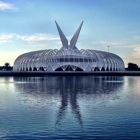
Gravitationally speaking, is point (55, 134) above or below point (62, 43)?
below

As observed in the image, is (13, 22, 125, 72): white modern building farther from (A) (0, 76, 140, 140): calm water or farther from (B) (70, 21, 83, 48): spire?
(A) (0, 76, 140, 140): calm water

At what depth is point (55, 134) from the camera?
11992mm

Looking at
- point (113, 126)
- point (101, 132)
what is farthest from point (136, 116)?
point (101, 132)

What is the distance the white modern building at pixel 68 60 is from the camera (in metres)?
81.4

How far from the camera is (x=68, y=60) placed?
81.8m

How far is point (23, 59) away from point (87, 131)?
256 feet

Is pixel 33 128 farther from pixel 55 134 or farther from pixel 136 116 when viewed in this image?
pixel 136 116

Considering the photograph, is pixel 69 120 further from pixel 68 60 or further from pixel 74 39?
pixel 74 39

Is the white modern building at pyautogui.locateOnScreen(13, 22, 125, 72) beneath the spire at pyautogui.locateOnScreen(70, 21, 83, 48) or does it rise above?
beneath

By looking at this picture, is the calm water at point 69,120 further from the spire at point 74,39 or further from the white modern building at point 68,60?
the spire at point 74,39

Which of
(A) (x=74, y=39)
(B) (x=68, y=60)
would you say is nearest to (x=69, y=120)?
(B) (x=68, y=60)

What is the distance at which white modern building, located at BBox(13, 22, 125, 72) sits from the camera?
267 ft

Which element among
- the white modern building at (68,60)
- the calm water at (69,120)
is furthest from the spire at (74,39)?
the calm water at (69,120)

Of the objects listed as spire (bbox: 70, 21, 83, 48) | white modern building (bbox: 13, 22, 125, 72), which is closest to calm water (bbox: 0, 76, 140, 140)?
white modern building (bbox: 13, 22, 125, 72)
